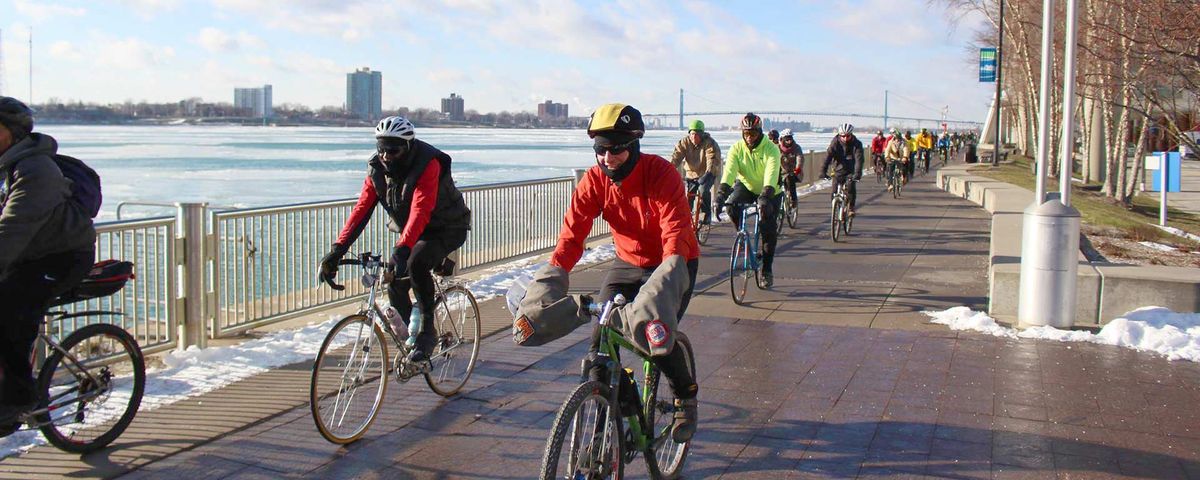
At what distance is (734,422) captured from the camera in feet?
18.2

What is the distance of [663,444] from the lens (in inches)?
170

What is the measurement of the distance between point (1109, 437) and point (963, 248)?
907 centimetres

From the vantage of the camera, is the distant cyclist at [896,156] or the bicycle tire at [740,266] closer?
the bicycle tire at [740,266]

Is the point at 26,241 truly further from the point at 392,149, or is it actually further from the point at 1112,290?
the point at 1112,290

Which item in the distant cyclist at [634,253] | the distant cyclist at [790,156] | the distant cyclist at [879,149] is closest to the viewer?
the distant cyclist at [634,253]

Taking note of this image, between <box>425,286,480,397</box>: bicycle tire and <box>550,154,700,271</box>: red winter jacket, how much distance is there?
67.9 inches

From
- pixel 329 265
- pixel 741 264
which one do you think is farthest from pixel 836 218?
pixel 329 265

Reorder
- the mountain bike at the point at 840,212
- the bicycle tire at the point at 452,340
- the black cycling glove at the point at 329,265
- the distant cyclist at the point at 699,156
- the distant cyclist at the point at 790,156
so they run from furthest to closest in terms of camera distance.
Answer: the mountain bike at the point at 840,212 → the distant cyclist at the point at 790,156 → the distant cyclist at the point at 699,156 → the bicycle tire at the point at 452,340 → the black cycling glove at the point at 329,265

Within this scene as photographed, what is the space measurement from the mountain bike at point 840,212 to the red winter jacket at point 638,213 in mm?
10496

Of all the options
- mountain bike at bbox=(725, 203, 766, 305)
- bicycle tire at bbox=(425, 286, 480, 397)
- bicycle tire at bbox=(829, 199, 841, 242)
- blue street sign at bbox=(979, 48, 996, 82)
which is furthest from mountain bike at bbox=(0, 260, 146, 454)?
blue street sign at bbox=(979, 48, 996, 82)

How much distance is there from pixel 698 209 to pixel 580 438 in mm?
9840

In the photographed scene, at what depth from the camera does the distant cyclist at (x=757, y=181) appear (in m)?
9.88

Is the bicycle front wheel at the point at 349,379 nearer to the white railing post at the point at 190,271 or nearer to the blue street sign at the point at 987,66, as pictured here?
the white railing post at the point at 190,271

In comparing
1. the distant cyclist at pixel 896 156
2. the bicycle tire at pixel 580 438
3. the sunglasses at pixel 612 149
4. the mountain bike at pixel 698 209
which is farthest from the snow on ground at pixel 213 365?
the distant cyclist at pixel 896 156
